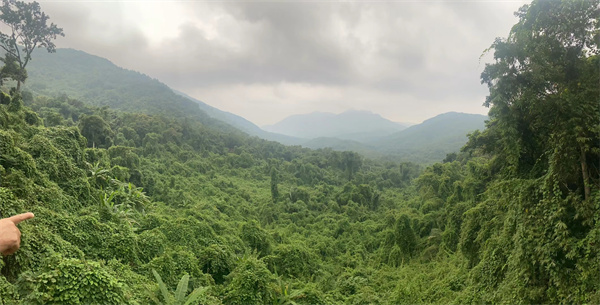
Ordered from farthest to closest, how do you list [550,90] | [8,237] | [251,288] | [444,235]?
1. [444,235]
2. [251,288]
3. [550,90]
4. [8,237]

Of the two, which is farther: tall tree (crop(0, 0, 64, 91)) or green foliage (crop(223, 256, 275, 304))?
tall tree (crop(0, 0, 64, 91))

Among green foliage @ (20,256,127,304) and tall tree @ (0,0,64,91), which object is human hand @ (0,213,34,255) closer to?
green foliage @ (20,256,127,304)

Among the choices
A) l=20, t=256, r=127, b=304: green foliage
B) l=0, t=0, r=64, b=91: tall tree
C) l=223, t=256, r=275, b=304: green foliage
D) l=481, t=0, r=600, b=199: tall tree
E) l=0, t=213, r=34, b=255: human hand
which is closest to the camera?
l=0, t=213, r=34, b=255: human hand

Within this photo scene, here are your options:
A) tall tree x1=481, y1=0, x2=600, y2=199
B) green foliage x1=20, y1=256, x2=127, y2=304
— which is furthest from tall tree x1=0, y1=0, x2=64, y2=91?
tall tree x1=481, y1=0, x2=600, y2=199

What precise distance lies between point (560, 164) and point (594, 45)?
233 centimetres

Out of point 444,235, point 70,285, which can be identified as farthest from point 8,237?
point 444,235

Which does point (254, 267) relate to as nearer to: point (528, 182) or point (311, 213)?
point (528, 182)

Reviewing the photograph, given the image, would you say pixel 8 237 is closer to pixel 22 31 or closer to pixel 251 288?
pixel 251 288

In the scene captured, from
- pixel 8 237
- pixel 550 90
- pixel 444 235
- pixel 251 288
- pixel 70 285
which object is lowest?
pixel 251 288

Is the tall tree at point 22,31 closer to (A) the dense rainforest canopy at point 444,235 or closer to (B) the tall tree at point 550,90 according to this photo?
(A) the dense rainforest canopy at point 444,235

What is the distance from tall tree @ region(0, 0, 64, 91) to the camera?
51.8 feet

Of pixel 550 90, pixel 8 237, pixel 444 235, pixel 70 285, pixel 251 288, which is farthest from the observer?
pixel 444 235

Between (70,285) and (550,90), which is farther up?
(550,90)

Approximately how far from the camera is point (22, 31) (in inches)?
656
